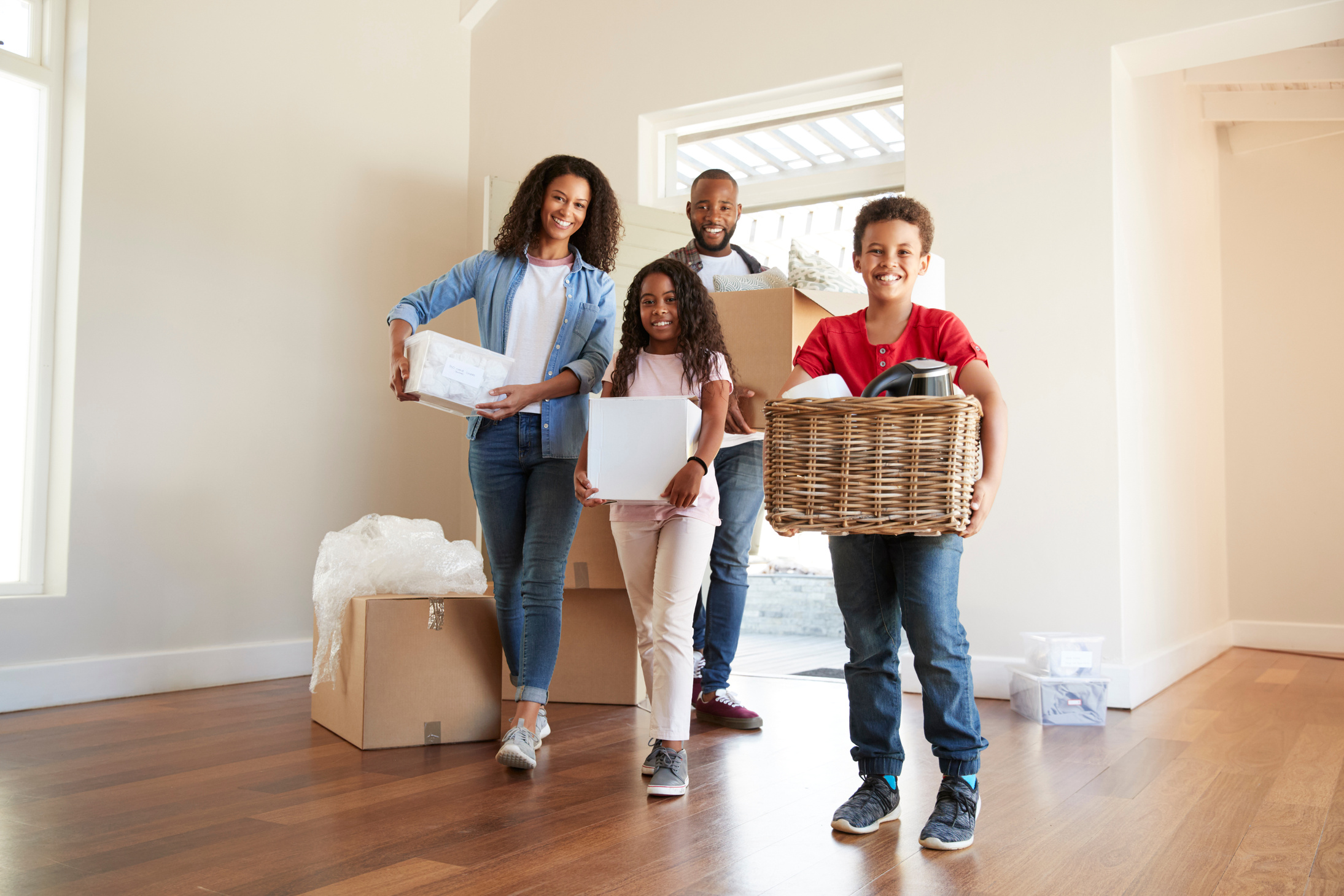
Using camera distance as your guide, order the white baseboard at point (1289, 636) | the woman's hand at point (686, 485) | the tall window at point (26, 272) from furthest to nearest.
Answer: the white baseboard at point (1289, 636) < the tall window at point (26, 272) < the woman's hand at point (686, 485)

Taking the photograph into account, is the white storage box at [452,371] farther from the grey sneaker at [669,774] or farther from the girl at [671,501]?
the grey sneaker at [669,774]

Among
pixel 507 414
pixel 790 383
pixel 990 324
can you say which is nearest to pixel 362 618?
pixel 507 414

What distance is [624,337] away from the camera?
6.67 ft

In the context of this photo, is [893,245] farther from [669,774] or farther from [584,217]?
[669,774]

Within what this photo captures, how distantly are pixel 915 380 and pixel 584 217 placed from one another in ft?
3.20

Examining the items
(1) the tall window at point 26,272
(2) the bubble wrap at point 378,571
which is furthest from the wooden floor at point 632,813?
(1) the tall window at point 26,272

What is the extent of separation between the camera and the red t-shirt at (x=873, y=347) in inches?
61.2

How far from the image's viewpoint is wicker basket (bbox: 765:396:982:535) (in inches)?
52.6

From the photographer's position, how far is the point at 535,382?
204 centimetres

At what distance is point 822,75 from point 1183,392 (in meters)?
1.79

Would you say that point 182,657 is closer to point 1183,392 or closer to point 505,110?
point 505,110

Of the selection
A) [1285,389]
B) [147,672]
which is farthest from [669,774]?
[1285,389]

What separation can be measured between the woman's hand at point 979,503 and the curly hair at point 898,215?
43cm

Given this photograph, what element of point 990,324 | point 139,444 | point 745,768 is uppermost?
point 990,324
